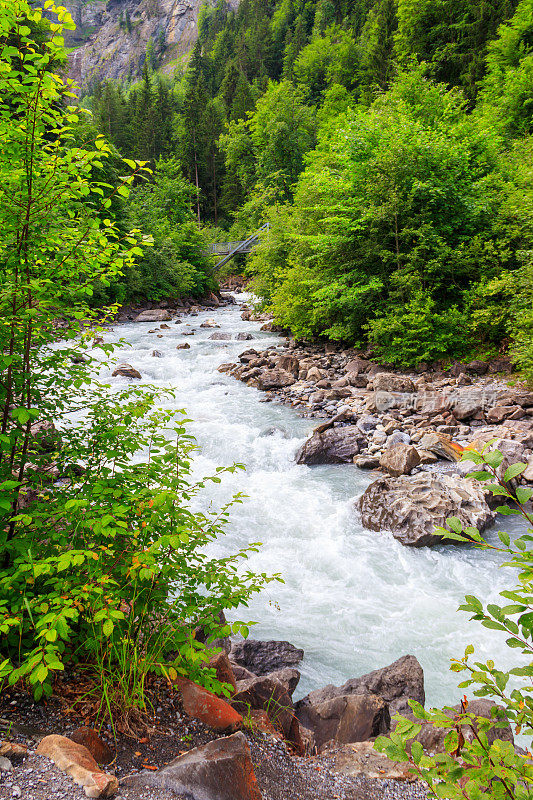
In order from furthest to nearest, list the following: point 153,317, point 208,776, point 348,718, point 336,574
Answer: point 153,317
point 336,574
point 348,718
point 208,776

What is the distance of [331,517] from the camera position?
693 centimetres

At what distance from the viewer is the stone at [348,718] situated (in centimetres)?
318

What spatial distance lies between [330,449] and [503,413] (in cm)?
364

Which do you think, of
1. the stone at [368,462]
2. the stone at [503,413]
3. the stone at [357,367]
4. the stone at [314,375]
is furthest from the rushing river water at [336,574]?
the stone at [357,367]

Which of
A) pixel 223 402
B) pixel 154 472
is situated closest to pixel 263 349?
pixel 223 402

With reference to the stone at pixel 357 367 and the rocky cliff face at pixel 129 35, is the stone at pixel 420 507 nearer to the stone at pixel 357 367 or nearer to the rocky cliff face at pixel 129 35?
the stone at pixel 357 367

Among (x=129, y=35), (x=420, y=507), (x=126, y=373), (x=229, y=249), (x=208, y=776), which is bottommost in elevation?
(x=420, y=507)

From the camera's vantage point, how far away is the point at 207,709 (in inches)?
100

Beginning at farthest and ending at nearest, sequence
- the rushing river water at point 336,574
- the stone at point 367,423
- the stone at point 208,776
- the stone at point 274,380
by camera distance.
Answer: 1. the stone at point 274,380
2. the stone at point 367,423
3. the rushing river water at point 336,574
4. the stone at point 208,776

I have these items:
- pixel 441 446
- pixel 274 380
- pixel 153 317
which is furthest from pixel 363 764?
pixel 153 317

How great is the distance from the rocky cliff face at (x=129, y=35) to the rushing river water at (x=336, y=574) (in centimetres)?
12475

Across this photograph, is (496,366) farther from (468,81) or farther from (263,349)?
(468,81)

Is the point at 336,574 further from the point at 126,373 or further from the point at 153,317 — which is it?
the point at 153,317

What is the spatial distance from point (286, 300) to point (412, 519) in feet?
37.8
